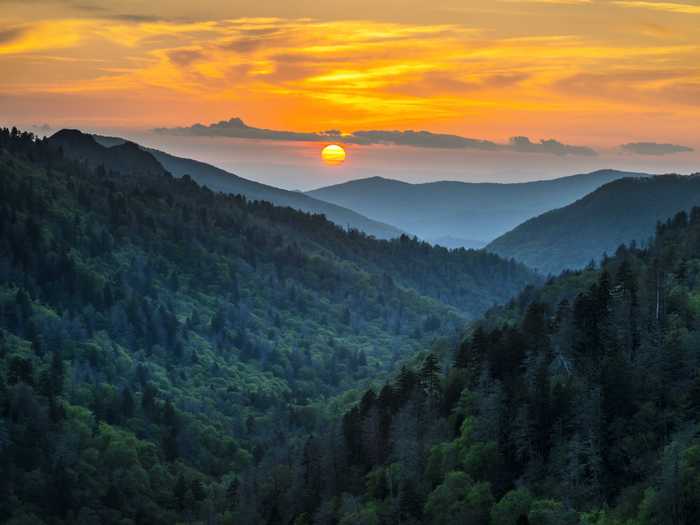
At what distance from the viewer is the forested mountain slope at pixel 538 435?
74500 mm

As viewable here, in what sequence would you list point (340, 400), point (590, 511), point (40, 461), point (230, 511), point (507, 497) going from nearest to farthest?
point (590, 511), point (507, 497), point (230, 511), point (40, 461), point (340, 400)

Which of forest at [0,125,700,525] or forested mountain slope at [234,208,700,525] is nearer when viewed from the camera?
forested mountain slope at [234,208,700,525]

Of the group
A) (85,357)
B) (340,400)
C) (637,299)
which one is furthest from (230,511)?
Result: (85,357)

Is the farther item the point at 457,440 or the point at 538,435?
the point at 457,440

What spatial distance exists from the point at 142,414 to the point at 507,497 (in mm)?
107196

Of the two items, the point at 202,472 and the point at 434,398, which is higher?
the point at 434,398

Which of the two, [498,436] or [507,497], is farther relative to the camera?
[498,436]

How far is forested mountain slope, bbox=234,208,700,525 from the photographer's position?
74500 millimetres

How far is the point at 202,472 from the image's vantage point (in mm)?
159625

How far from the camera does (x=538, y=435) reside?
84.9 metres

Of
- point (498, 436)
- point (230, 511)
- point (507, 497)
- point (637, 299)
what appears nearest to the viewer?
point (507, 497)

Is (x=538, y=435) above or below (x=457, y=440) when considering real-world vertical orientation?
above

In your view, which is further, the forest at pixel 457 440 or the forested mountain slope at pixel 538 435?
the forest at pixel 457 440

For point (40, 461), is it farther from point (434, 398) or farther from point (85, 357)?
point (434, 398)
